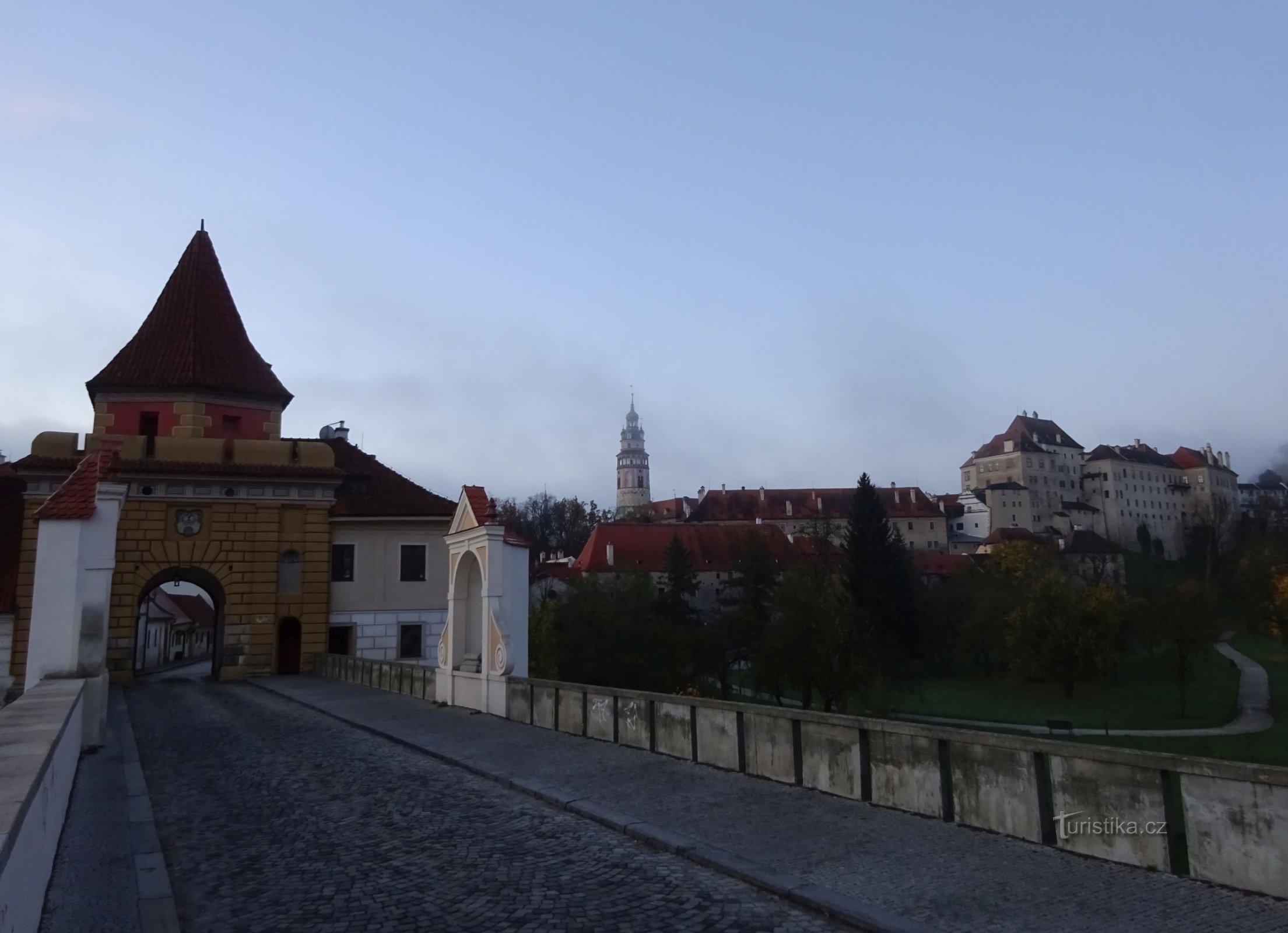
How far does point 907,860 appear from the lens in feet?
20.6

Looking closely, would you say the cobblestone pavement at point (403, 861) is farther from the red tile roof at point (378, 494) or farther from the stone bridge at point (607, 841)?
the red tile roof at point (378, 494)

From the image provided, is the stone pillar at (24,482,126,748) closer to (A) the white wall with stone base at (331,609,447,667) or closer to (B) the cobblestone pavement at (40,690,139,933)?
(B) the cobblestone pavement at (40,690,139,933)

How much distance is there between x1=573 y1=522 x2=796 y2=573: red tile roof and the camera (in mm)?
82938

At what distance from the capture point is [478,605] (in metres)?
17.8

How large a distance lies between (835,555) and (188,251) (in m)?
53.7

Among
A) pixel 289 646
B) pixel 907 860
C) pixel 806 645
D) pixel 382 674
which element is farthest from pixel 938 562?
pixel 907 860

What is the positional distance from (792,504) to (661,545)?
37574 mm

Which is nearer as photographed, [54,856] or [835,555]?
[54,856]

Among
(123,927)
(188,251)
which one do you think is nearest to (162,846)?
(123,927)

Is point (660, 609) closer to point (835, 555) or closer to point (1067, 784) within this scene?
point (835, 555)

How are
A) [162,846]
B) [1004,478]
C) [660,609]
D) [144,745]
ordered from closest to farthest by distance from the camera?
1. [162,846]
2. [144,745]
3. [660,609]
4. [1004,478]

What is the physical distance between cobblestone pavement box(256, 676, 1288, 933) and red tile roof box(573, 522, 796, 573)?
224 feet

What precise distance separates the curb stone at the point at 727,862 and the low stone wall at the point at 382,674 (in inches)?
356

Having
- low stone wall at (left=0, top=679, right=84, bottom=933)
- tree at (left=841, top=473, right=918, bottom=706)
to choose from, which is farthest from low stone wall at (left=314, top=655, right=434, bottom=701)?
tree at (left=841, top=473, right=918, bottom=706)
